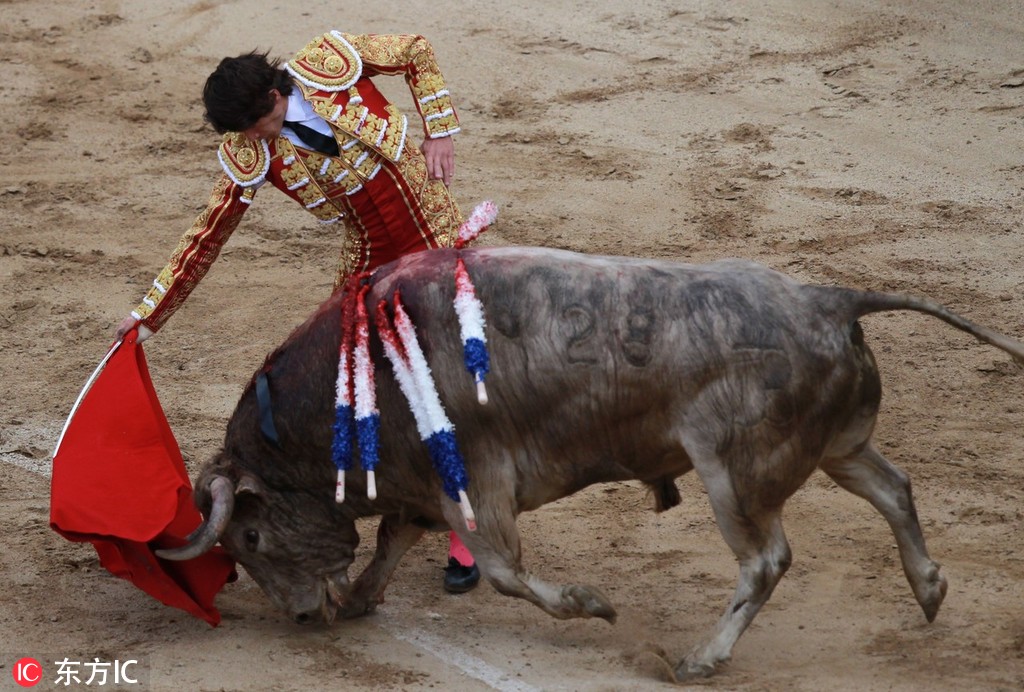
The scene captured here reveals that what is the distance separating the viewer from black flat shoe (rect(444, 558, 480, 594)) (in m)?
5.89

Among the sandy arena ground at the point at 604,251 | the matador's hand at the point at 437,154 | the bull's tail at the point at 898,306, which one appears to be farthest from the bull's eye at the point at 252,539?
the bull's tail at the point at 898,306

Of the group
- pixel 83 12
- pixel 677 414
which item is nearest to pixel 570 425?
pixel 677 414

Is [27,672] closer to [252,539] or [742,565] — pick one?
[252,539]

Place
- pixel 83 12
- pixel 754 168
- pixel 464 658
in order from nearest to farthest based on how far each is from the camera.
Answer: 1. pixel 464 658
2. pixel 754 168
3. pixel 83 12

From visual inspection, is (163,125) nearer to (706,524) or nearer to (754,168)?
(754,168)

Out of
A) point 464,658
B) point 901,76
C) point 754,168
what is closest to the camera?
point 464,658

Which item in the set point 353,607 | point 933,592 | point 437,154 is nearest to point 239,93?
point 437,154

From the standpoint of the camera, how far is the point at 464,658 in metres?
5.33

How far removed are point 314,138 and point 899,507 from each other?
2341 millimetres

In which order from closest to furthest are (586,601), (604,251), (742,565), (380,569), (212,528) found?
(742,565), (586,601), (212,528), (380,569), (604,251)

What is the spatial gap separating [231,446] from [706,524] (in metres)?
1.94

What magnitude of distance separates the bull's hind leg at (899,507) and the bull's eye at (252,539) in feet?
6.32

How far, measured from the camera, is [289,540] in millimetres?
5492

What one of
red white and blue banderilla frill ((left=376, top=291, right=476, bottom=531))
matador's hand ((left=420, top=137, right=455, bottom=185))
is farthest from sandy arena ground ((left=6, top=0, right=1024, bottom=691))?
matador's hand ((left=420, top=137, right=455, bottom=185))
